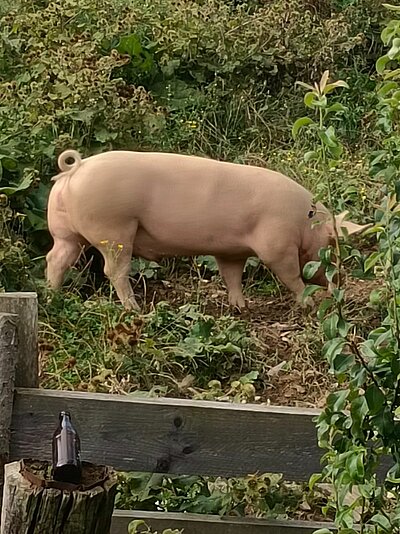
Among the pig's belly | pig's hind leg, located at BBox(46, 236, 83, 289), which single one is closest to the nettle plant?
the pig's belly

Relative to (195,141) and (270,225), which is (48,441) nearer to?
(270,225)

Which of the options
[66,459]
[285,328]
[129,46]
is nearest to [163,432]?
[66,459]

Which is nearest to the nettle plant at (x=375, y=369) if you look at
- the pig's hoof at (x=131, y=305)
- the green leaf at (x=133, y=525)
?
the green leaf at (x=133, y=525)

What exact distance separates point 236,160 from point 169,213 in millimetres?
2264

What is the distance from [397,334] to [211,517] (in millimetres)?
1353

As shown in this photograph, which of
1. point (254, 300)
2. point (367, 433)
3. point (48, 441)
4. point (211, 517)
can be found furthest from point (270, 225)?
point (367, 433)

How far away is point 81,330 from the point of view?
15.0 feet

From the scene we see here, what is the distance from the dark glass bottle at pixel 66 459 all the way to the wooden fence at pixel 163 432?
807 mm

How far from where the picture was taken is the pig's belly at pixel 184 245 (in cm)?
495

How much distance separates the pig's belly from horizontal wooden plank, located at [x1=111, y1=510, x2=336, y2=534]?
218 centimetres

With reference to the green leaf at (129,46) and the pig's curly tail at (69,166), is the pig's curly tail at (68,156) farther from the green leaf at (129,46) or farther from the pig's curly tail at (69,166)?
the green leaf at (129,46)

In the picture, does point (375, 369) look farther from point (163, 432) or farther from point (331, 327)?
point (163, 432)

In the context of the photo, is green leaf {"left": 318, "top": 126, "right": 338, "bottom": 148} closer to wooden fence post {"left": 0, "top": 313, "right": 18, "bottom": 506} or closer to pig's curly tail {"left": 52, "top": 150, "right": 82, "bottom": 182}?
wooden fence post {"left": 0, "top": 313, "right": 18, "bottom": 506}

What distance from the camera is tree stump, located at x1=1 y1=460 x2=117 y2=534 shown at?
152 centimetres
